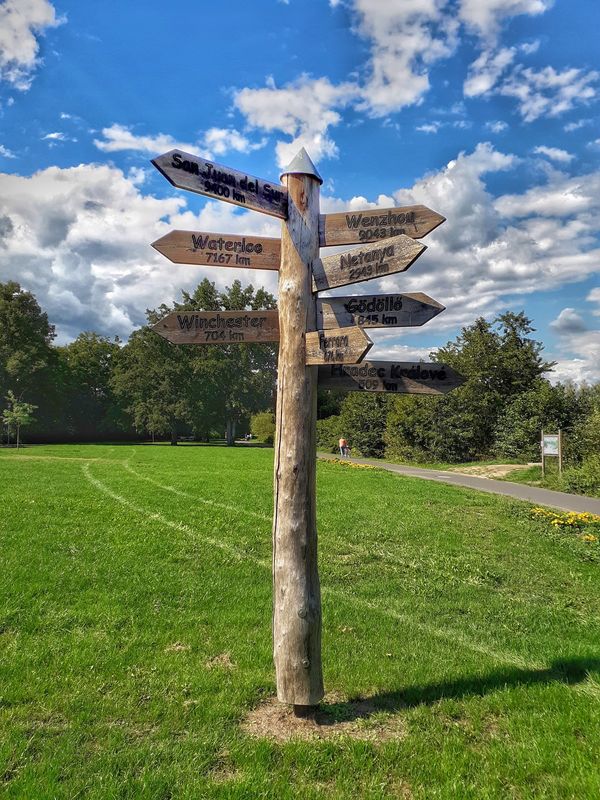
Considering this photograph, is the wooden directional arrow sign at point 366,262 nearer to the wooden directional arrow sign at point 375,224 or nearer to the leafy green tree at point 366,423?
the wooden directional arrow sign at point 375,224

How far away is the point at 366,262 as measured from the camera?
11.3 feet

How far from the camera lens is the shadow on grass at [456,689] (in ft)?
11.9

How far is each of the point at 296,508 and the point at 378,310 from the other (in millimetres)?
1368

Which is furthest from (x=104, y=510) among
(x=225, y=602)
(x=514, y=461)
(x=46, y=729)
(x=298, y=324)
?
(x=514, y=461)

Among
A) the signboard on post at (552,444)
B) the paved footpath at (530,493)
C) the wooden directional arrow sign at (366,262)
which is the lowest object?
the paved footpath at (530,493)

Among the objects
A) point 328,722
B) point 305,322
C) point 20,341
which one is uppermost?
point 20,341

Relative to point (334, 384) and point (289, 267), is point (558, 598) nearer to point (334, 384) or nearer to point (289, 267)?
point (334, 384)

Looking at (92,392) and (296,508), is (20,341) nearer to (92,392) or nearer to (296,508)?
(92,392)

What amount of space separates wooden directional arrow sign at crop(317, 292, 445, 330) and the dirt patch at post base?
249 cm

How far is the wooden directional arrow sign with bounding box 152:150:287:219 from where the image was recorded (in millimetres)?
3348

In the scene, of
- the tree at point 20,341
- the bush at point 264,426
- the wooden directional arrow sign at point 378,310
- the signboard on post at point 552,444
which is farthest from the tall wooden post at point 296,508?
the tree at point 20,341

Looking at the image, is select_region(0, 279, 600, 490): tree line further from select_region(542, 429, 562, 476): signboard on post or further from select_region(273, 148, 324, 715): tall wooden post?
select_region(273, 148, 324, 715): tall wooden post

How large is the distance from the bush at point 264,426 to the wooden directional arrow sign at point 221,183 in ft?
138

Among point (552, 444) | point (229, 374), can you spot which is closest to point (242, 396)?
point (229, 374)
